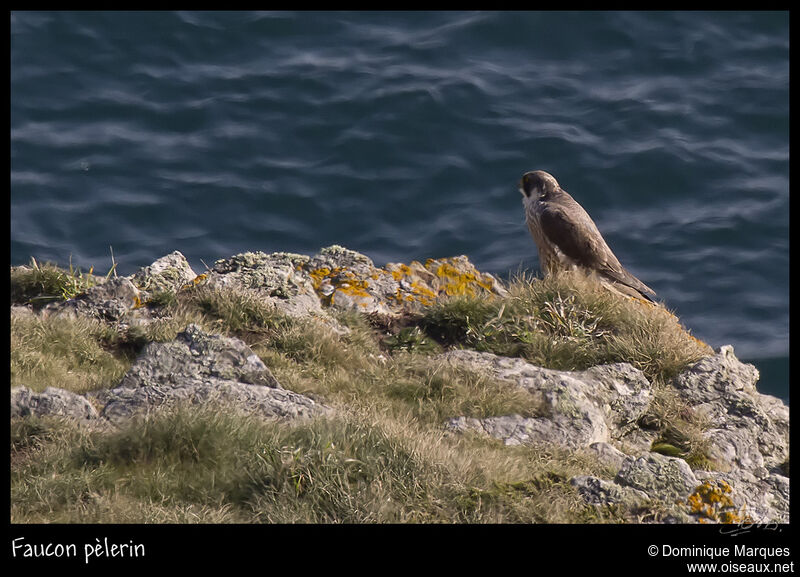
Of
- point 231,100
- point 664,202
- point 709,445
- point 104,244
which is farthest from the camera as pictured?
point 231,100

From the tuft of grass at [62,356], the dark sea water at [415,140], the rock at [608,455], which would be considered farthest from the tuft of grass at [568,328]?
the dark sea water at [415,140]

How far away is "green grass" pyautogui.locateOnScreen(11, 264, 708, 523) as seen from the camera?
15.1 feet

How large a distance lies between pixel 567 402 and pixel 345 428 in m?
1.68

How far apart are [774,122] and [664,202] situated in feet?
8.88

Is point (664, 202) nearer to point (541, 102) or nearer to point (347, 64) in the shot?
point (541, 102)

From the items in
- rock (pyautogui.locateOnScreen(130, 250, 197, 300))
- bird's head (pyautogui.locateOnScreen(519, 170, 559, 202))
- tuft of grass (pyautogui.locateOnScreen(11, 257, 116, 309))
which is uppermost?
bird's head (pyautogui.locateOnScreen(519, 170, 559, 202))

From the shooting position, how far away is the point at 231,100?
14.9 metres

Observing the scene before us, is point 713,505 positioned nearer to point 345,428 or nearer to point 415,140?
point 345,428

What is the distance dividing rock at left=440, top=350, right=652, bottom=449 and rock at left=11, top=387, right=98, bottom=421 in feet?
6.90

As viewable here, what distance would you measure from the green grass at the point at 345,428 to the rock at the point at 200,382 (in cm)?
19

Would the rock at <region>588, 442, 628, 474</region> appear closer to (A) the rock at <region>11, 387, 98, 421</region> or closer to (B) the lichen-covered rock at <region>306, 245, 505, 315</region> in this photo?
(B) the lichen-covered rock at <region>306, 245, 505, 315</region>

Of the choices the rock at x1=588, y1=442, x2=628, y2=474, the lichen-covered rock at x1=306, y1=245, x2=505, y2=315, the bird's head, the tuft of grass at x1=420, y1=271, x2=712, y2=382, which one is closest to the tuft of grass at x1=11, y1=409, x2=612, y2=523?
the rock at x1=588, y1=442, x2=628, y2=474

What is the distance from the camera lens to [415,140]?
14.5 metres
